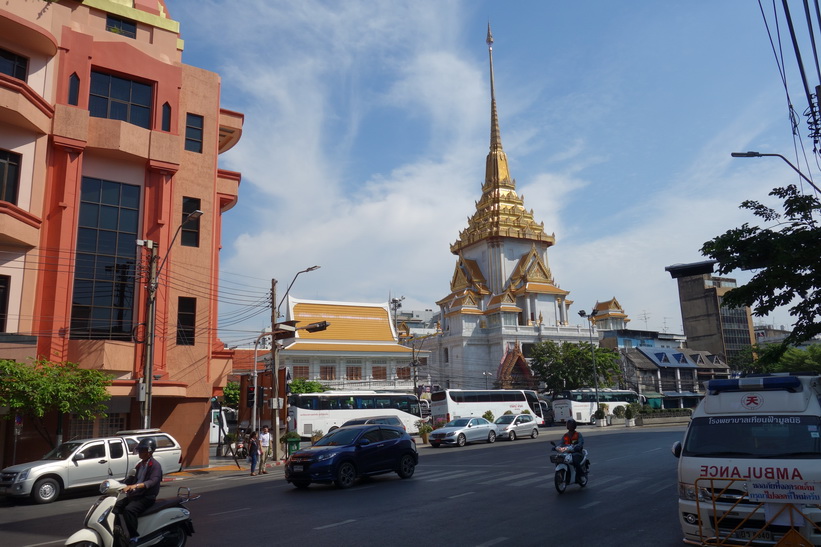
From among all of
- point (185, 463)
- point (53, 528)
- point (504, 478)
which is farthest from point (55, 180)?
point (504, 478)

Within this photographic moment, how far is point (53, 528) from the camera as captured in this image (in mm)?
11289

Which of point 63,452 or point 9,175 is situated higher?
point 9,175

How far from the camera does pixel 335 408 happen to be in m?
40.0

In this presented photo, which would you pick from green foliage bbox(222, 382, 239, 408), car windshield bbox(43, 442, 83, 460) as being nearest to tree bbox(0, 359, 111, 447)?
car windshield bbox(43, 442, 83, 460)

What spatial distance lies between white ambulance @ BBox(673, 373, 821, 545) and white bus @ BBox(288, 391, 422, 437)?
31.8 m

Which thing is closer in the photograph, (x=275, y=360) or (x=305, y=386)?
(x=275, y=360)

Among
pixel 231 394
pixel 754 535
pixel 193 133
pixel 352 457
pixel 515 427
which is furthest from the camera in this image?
pixel 231 394

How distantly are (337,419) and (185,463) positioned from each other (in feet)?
54.4

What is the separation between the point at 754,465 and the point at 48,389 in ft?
59.5

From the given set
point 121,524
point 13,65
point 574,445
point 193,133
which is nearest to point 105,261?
point 193,133

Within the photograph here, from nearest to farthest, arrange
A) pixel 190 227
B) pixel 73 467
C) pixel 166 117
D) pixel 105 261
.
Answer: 1. pixel 73 467
2. pixel 105 261
3. pixel 166 117
4. pixel 190 227

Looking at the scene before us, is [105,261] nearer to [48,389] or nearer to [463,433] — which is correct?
[48,389]

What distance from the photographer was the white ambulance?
677 centimetres

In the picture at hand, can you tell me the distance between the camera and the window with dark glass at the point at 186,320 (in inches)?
969
